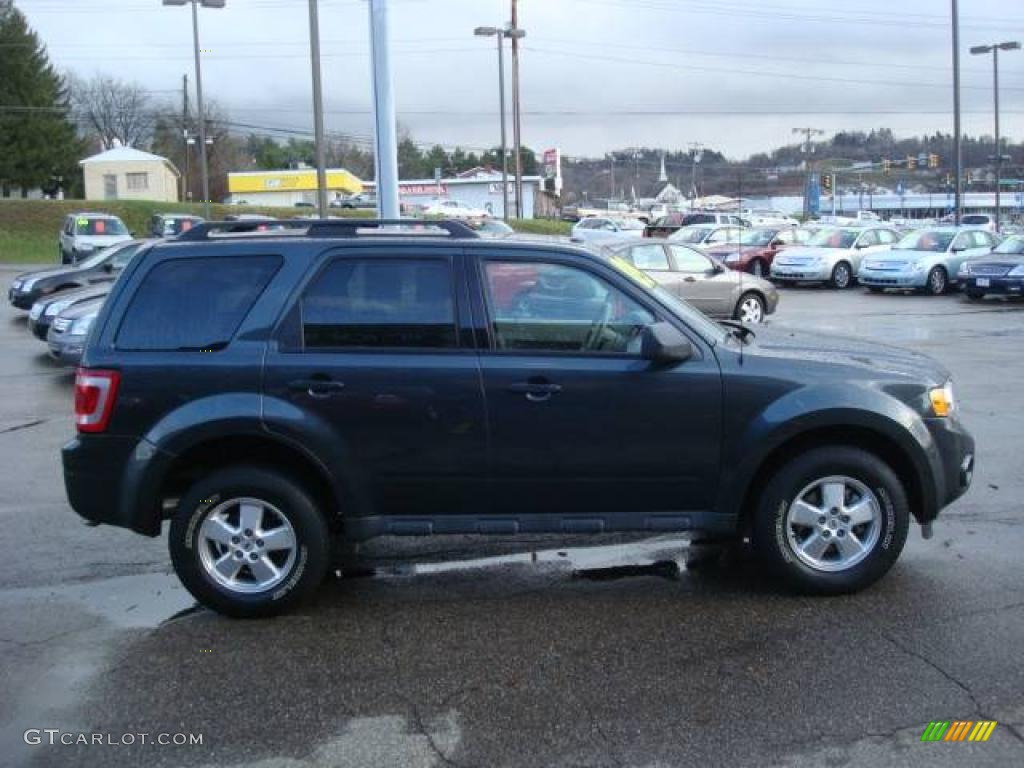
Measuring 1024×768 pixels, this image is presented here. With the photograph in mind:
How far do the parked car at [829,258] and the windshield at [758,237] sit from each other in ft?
5.14

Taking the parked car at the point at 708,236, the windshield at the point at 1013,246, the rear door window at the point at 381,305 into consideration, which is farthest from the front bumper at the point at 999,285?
the rear door window at the point at 381,305

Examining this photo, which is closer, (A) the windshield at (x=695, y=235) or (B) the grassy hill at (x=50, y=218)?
(A) the windshield at (x=695, y=235)

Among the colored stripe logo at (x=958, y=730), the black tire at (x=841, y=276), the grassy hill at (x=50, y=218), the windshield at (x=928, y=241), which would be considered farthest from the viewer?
the grassy hill at (x=50, y=218)

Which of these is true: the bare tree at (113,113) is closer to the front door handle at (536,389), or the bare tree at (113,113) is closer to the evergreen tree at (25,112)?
the evergreen tree at (25,112)

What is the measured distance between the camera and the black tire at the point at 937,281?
82.1ft

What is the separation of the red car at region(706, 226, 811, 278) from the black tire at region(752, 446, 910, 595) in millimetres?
22148

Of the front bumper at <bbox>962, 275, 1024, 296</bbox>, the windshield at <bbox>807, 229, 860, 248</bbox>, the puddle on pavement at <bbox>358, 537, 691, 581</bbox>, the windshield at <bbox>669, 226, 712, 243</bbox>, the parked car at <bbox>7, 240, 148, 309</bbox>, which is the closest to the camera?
the puddle on pavement at <bbox>358, 537, 691, 581</bbox>

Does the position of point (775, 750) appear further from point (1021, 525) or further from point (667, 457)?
point (1021, 525)

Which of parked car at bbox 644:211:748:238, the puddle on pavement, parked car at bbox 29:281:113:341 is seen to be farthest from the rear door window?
parked car at bbox 644:211:748:238

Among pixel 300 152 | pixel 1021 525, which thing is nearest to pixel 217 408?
pixel 1021 525

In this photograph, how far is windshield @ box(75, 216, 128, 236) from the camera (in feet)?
109

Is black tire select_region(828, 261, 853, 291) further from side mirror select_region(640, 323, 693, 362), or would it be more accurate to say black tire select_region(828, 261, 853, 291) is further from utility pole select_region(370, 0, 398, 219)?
side mirror select_region(640, 323, 693, 362)

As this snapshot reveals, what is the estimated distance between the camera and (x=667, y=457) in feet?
16.6

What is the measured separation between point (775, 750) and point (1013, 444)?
6.05 metres
